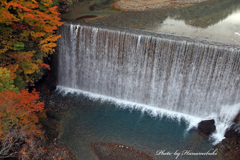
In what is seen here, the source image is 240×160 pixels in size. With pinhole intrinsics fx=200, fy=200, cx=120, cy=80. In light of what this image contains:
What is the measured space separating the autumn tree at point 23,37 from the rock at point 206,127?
10.2m

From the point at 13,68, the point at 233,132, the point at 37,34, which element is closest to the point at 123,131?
the point at 233,132

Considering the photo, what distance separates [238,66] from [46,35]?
1129 centimetres

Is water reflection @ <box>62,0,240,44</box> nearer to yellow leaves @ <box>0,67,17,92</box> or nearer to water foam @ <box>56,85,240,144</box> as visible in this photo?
water foam @ <box>56,85,240,144</box>

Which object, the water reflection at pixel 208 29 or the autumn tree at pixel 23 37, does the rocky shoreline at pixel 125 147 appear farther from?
the water reflection at pixel 208 29

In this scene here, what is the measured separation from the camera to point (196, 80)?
A: 11.9m

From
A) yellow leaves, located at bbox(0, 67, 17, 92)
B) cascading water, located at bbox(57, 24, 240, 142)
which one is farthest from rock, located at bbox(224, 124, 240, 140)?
yellow leaves, located at bbox(0, 67, 17, 92)

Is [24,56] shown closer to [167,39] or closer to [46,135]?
[46,135]

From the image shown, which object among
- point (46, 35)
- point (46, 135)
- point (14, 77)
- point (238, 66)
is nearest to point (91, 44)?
point (46, 35)

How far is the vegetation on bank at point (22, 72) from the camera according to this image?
845cm

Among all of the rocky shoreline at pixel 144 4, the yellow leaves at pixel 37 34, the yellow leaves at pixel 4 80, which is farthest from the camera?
the rocky shoreline at pixel 144 4

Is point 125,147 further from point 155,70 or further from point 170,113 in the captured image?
point 155,70

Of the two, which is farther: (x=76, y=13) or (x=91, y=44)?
(x=76, y=13)

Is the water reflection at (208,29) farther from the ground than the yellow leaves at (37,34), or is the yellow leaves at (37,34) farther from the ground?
the water reflection at (208,29)

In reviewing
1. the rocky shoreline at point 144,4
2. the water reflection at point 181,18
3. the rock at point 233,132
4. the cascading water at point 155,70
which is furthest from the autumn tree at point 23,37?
the rock at point 233,132
